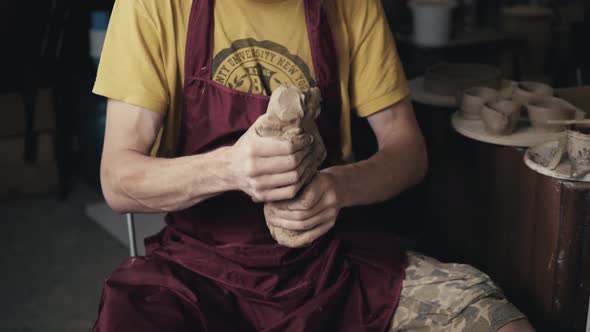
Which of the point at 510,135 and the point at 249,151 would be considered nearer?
Result: the point at 249,151

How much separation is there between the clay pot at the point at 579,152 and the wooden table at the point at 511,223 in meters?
0.04

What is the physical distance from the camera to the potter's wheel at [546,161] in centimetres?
174

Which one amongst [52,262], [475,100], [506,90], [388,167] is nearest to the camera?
[388,167]

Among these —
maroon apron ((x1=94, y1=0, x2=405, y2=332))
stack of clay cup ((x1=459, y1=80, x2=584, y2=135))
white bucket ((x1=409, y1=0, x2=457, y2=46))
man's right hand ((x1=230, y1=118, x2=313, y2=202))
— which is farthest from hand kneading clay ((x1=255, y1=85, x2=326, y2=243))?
white bucket ((x1=409, y1=0, x2=457, y2=46))

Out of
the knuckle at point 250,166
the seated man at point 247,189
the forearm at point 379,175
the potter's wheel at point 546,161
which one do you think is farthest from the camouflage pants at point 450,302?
the knuckle at point 250,166

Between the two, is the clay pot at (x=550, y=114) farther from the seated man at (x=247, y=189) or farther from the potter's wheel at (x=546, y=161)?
the seated man at (x=247, y=189)

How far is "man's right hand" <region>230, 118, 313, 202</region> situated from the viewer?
1.23m

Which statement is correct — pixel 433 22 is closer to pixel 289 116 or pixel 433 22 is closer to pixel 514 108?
pixel 514 108

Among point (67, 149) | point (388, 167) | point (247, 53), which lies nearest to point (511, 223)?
point (388, 167)

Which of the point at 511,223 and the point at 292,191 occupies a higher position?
the point at 292,191

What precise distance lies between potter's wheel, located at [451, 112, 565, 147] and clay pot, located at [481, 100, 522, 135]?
0.06ft

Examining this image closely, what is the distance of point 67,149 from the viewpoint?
3865mm

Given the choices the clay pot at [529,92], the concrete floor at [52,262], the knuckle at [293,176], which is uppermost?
the knuckle at [293,176]

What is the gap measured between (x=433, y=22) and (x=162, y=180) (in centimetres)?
235
